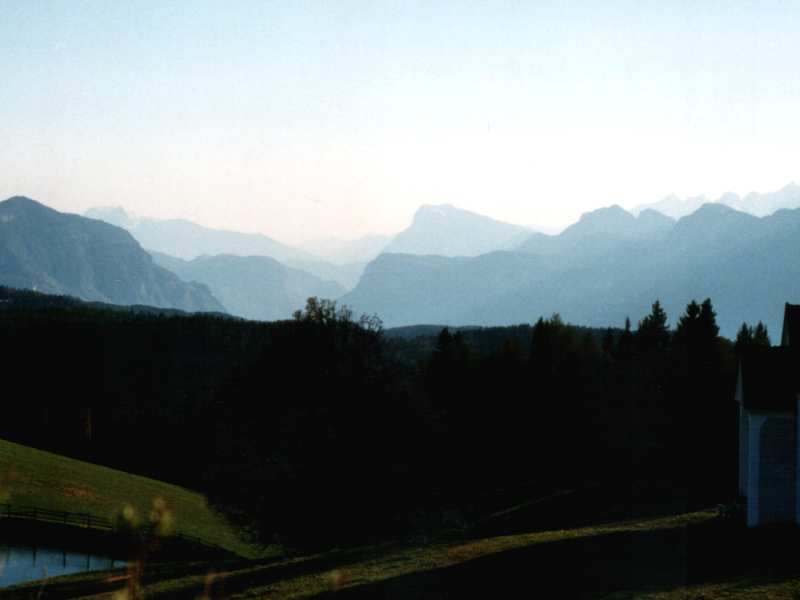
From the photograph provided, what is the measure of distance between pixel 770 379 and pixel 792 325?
13.7 ft

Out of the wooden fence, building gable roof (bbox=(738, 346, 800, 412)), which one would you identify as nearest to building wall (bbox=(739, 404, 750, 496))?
building gable roof (bbox=(738, 346, 800, 412))

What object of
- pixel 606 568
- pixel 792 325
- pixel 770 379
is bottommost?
pixel 606 568

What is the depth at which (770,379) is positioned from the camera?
33.0m

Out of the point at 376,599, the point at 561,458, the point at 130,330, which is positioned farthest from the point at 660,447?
the point at 130,330

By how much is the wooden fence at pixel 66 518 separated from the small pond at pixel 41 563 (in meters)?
4.93

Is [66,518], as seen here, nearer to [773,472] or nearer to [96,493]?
[96,493]

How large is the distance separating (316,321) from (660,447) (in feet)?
117

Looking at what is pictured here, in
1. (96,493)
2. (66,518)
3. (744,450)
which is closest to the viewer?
(744,450)

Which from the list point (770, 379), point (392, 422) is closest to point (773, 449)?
point (770, 379)

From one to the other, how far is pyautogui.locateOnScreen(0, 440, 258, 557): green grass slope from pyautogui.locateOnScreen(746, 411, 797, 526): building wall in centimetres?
2896

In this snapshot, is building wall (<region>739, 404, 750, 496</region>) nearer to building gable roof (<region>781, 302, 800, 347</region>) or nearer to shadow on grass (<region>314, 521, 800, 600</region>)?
shadow on grass (<region>314, 521, 800, 600</region>)

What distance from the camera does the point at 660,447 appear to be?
225 ft

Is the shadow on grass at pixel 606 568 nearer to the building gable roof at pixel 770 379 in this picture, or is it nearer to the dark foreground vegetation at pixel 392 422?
the building gable roof at pixel 770 379

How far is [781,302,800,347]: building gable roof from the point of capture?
35438mm
